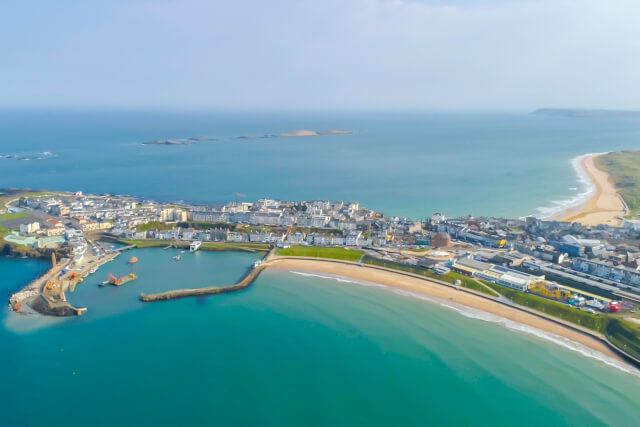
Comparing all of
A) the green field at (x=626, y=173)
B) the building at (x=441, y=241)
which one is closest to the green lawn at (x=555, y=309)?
the building at (x=441, y=241)

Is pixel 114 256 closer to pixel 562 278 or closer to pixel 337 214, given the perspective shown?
pixel 337 214

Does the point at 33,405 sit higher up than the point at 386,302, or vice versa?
the point at 386,302

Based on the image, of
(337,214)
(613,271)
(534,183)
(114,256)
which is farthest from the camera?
(534,183)

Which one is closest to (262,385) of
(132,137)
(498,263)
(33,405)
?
(33,405)

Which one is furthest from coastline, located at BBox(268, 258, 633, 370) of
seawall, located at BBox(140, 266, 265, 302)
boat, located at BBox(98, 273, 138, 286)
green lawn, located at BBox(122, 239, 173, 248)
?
green lawn, located at BBox(122, 239, 173, 248)

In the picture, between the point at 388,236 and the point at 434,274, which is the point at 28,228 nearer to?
the point at 388,236

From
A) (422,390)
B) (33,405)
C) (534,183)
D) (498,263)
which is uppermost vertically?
(534,183)
